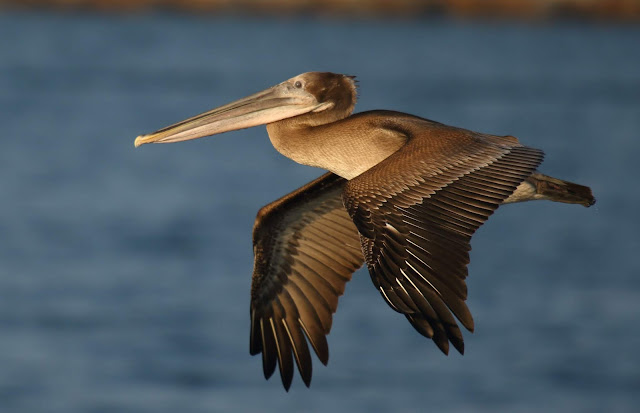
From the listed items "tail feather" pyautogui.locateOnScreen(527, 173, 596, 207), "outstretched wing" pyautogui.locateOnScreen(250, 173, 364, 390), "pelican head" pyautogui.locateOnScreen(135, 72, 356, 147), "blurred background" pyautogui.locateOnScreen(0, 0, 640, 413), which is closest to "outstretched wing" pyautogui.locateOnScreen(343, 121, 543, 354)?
"tail feather" pyautogui.locateOnScreen(527, 173, 596, 207)

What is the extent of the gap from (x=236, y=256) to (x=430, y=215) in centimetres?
1342

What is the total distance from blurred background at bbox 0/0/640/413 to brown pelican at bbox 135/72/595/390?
670 cm

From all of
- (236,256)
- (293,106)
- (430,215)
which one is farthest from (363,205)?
(236,256)

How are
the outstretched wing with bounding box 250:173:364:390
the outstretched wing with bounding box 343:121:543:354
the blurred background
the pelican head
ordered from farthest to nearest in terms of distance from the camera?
the blurred background → the outstretched wing with bounding box 250:173:364:390 → the pelican head → the outstretched wing with bounding box 343:121:543:354

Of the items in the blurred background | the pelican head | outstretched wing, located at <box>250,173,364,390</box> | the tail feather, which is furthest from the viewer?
the blurred background

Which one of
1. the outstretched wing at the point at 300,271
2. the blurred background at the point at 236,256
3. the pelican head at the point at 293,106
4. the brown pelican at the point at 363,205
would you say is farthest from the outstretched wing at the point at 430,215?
the blurred background at the point at 236,256

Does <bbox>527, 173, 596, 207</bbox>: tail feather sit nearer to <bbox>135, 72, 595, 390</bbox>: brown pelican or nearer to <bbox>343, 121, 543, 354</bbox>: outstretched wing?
<bbox>135, 72, 595, 390</bbox>: brown pelican

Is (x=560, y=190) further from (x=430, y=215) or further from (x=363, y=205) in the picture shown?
(x=363, y=205)

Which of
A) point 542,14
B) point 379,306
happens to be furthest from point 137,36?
point 379,306

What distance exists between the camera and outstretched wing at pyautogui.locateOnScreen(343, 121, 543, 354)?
4.73 metres

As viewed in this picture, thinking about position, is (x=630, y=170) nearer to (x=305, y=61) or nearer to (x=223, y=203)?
(x=223, y=203)

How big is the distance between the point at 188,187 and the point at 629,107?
53.5 feet

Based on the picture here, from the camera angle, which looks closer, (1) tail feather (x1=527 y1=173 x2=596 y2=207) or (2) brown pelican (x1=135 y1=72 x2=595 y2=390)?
(2) brown pelican (x1=135 y1=72 x2=595 y2=390)

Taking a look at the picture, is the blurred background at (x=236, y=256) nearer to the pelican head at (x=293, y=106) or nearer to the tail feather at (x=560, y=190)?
the pelican head at (x=293, y=106)
